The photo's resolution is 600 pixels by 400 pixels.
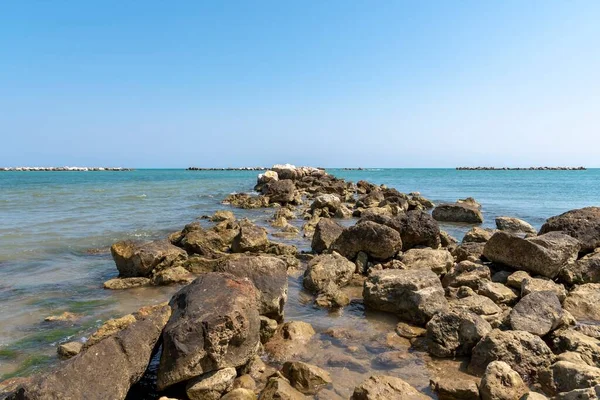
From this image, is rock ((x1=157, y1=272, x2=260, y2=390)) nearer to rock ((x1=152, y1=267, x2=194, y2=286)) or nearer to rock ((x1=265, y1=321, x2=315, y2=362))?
rock ((x1=265, y1=321, x2=315, y2=362))

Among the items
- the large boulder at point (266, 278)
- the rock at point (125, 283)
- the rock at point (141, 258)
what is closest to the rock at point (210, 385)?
the large boulder at point (266, 278)

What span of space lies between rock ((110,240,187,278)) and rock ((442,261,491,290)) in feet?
20.6

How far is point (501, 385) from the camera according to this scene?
14.0 ft

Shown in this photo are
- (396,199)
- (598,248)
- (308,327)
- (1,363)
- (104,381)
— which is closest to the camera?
(104,381)

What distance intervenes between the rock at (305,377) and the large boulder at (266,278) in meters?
1.51

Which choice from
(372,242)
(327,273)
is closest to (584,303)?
(372,242)

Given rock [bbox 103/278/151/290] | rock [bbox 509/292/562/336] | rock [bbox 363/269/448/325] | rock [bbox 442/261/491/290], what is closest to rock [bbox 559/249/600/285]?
rock [bbox 442/261/491/290]

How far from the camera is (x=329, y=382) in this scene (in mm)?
4762

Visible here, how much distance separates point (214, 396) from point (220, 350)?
459 mm

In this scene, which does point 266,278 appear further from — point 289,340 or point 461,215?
point 461,215

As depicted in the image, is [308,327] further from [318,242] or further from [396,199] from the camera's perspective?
[396,199]

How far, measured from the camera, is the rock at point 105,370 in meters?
3.64

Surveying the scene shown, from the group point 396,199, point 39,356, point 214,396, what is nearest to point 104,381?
point 214,396

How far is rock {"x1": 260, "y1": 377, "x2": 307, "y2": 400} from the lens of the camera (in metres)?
4.23
